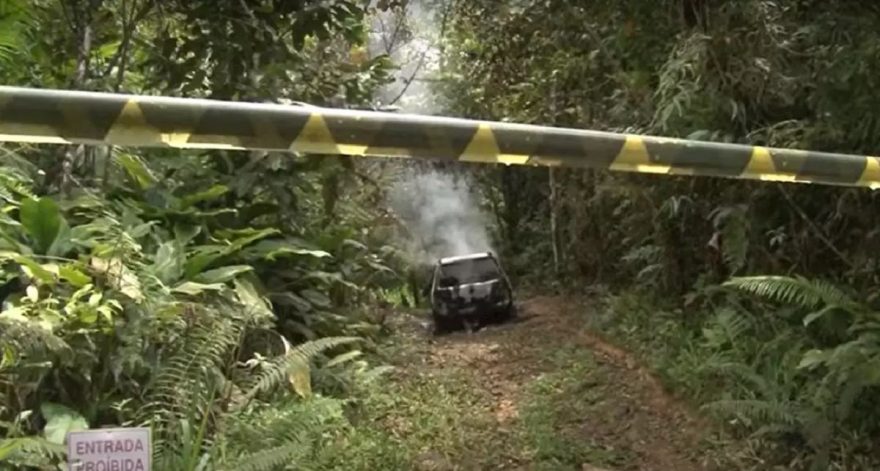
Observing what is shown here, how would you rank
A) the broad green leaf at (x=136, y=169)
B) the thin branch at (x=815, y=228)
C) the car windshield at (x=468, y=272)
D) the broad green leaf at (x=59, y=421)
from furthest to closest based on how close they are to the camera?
the car windshield at (x=468, y=272), the broad green leaf at (x=136, y=169), the thin branch at (x=815, y=228), the broad green leaf at (x=59, y=421)

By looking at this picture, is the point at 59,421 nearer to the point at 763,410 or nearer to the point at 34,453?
the point at 34,453

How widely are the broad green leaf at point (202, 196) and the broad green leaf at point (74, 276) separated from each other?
2.45 metres

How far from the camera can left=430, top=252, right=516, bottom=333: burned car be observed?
13.6m

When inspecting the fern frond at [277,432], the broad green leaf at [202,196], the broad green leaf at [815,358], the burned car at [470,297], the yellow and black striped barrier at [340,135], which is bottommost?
the burned car at [470,297]

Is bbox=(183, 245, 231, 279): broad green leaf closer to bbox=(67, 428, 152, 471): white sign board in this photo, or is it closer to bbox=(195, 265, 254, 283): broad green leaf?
bbox=(195, 265, 254, 283): broad green leaf

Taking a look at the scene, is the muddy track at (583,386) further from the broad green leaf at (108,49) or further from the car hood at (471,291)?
the broad green leaf at (108,49)

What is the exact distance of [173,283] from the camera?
5.99m

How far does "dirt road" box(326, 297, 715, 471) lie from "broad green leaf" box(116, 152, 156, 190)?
101 inches

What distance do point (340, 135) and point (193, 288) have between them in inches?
162

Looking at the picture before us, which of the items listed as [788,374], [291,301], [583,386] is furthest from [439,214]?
[788,374]

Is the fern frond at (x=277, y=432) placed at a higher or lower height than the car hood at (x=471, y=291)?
higher

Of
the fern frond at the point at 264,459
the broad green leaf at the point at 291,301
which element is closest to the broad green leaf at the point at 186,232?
the broad green leaf at the point at 291,301

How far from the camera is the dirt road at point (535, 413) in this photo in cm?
659

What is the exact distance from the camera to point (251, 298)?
21.8ft
